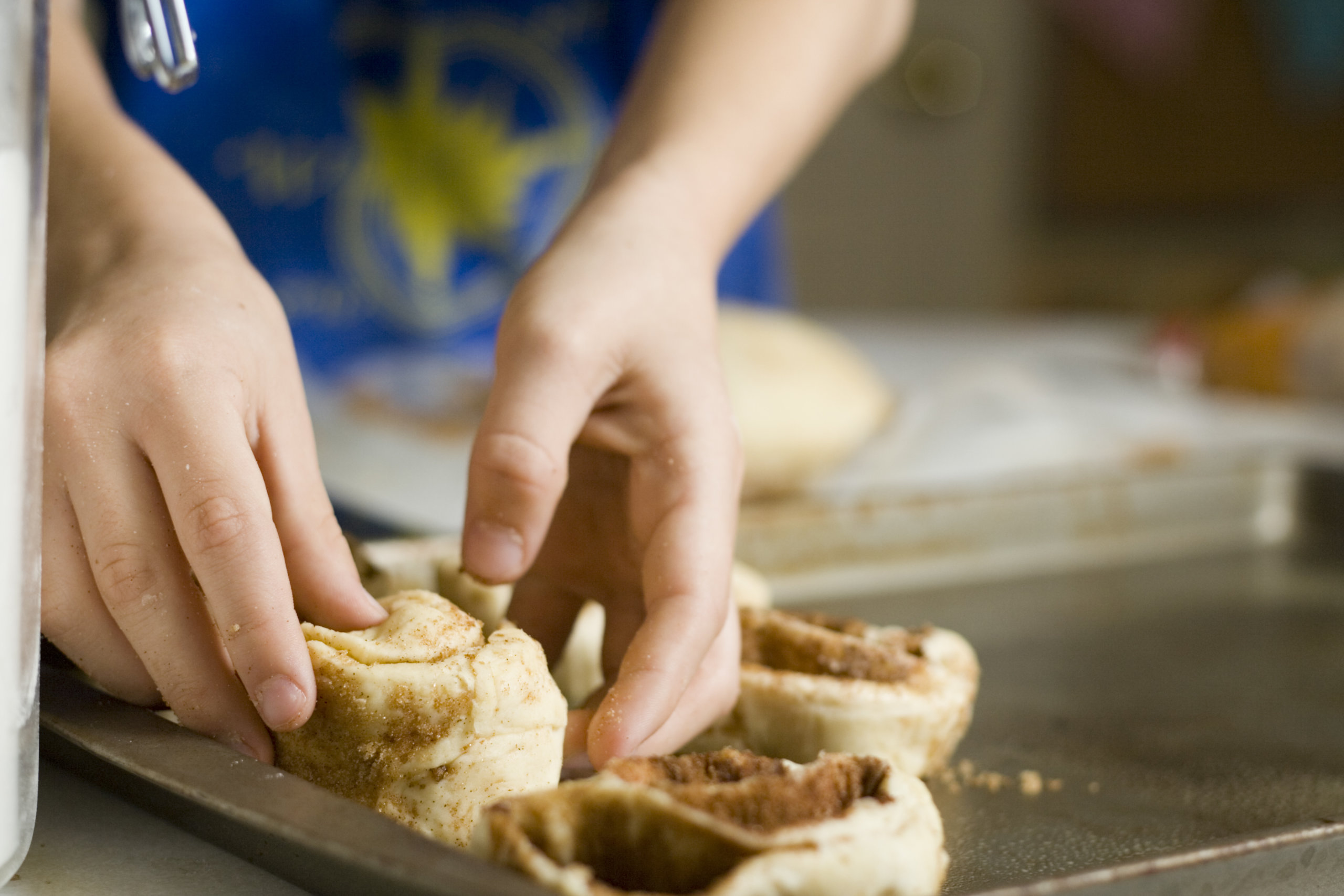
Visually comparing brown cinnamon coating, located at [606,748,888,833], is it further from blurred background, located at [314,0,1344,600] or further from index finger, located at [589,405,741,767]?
blurred background, located at [314,0,1344,600]

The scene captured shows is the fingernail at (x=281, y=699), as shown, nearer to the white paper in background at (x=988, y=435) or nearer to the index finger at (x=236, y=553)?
the index finger at (x=236, y=553)

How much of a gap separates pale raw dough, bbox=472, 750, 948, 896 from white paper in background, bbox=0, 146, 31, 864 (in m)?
0.17

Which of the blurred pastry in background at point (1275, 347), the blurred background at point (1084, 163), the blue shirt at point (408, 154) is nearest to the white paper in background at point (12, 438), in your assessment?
the blue shirt at point (408, 154)

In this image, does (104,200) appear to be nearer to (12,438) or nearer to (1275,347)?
(12,438)

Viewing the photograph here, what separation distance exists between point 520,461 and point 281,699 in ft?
0.52

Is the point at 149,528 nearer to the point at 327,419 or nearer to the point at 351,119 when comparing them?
the point at 327,419

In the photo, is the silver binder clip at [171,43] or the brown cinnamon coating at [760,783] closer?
the brown cinnamon coating at [760,783]

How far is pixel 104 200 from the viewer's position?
2.02 ft

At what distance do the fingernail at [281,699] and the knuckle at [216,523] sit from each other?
0.05 metres

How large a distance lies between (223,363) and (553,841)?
235mm

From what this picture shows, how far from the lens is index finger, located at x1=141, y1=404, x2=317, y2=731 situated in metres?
0.49

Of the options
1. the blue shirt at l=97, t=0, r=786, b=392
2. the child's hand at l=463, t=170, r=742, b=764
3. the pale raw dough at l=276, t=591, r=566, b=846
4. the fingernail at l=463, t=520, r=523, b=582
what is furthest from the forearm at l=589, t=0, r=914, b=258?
the blue shirt at l=97, t=0, r=786, b=392

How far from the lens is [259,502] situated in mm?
512

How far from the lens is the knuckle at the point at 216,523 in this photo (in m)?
0.50
